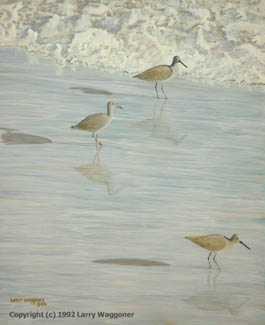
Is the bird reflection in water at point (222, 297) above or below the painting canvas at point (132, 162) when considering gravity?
below

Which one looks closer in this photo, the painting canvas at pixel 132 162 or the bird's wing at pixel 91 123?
the painting canvas at pixel 132 162

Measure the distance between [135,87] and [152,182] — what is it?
36 centimetres

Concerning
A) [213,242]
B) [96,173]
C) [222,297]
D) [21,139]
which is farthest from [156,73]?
[222,297]

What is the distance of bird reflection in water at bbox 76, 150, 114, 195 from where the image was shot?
8.30ft

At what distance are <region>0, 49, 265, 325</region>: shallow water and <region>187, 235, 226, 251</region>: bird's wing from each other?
0.07 feet

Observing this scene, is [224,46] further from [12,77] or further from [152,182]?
[12,77]

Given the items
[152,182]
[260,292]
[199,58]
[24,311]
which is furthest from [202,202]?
[24,311]

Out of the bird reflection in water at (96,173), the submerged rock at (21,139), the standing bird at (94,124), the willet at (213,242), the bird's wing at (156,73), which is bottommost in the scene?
the willet at (213,242)

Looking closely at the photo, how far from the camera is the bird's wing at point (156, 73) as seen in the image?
8.61 feet

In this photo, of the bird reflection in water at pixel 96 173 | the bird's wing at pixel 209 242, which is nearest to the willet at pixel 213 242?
the bird's wing at pixel 209 242

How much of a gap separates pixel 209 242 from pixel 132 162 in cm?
39

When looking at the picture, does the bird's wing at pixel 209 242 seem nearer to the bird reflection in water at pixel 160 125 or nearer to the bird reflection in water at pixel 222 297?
the bird reflection in water at pixel 222 297

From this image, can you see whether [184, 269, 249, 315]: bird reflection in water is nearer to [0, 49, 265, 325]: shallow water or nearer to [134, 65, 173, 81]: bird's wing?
[0, 49, 265, 325]: shallow water

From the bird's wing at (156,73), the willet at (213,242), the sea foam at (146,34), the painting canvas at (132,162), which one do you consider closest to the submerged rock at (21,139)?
the painting canvas at (132,162)
